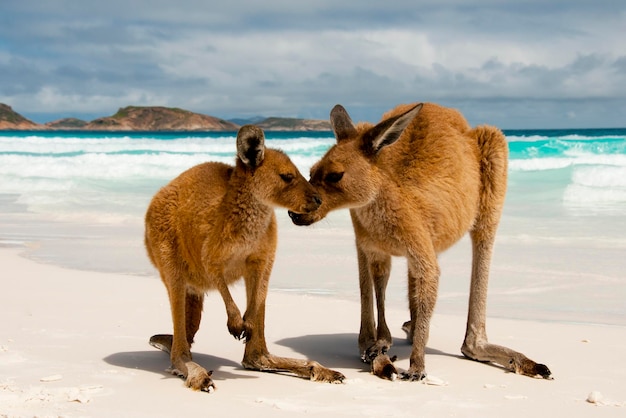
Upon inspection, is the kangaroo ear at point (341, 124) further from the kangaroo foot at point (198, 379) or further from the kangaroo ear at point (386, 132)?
the kangaroo foot at point (198, 379)

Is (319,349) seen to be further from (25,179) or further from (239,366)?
(25,179)

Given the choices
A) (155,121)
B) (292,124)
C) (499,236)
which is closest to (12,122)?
(155,121)

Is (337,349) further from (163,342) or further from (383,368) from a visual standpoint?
(163,342)

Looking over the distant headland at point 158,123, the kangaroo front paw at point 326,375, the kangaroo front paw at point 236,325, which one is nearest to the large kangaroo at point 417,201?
the kangaroo front paw at point 326,375

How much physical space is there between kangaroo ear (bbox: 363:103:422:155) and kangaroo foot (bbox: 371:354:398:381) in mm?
1185

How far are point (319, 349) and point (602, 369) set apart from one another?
5.73 ft

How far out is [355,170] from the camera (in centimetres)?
446

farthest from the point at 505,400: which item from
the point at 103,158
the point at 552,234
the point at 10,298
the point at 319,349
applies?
the point at 103,158

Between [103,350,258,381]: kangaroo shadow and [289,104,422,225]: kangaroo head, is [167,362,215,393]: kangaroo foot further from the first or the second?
[289,104,422,225]: kangaroo head

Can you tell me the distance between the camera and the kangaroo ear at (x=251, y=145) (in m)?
4.12

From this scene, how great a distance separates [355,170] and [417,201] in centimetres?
42

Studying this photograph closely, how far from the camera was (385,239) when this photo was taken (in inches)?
178

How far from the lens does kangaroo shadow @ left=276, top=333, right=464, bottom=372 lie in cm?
498

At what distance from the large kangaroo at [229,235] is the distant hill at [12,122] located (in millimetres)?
102855
